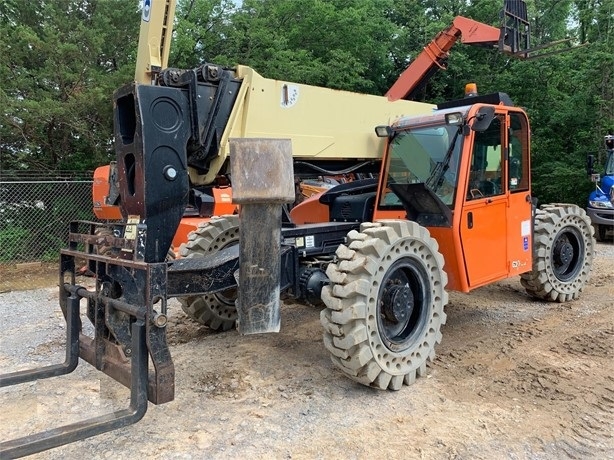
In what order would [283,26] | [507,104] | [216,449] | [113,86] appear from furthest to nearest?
[283,26] → [113,86] → [507,104] → [216,449]

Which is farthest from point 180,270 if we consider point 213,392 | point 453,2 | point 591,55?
point 453,2

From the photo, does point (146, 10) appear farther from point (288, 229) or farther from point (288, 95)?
point (288, 229)

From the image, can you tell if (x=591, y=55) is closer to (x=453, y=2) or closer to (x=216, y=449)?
(x=453, y=2)

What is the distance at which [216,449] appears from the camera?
3312 millimetres

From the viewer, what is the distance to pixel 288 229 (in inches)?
188

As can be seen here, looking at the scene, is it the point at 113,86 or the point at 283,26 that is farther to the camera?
the point at 283,26

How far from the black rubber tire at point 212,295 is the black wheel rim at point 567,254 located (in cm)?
394

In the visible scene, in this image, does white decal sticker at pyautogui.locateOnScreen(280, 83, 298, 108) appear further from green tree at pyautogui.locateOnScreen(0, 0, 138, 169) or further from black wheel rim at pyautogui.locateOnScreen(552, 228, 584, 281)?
green tree at pyautogui.locateOnScreen(0, 0, 138, 169)

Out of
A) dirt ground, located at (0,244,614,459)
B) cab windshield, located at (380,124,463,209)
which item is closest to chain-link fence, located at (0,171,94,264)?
dirt ground, located at (0,244,614,459)

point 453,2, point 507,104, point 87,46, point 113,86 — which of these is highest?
point 453,2

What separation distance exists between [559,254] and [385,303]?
3.50m

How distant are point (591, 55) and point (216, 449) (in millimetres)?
16340

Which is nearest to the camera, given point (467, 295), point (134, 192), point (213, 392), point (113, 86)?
point (134, 192)

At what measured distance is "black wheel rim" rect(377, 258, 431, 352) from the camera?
4.25 m
